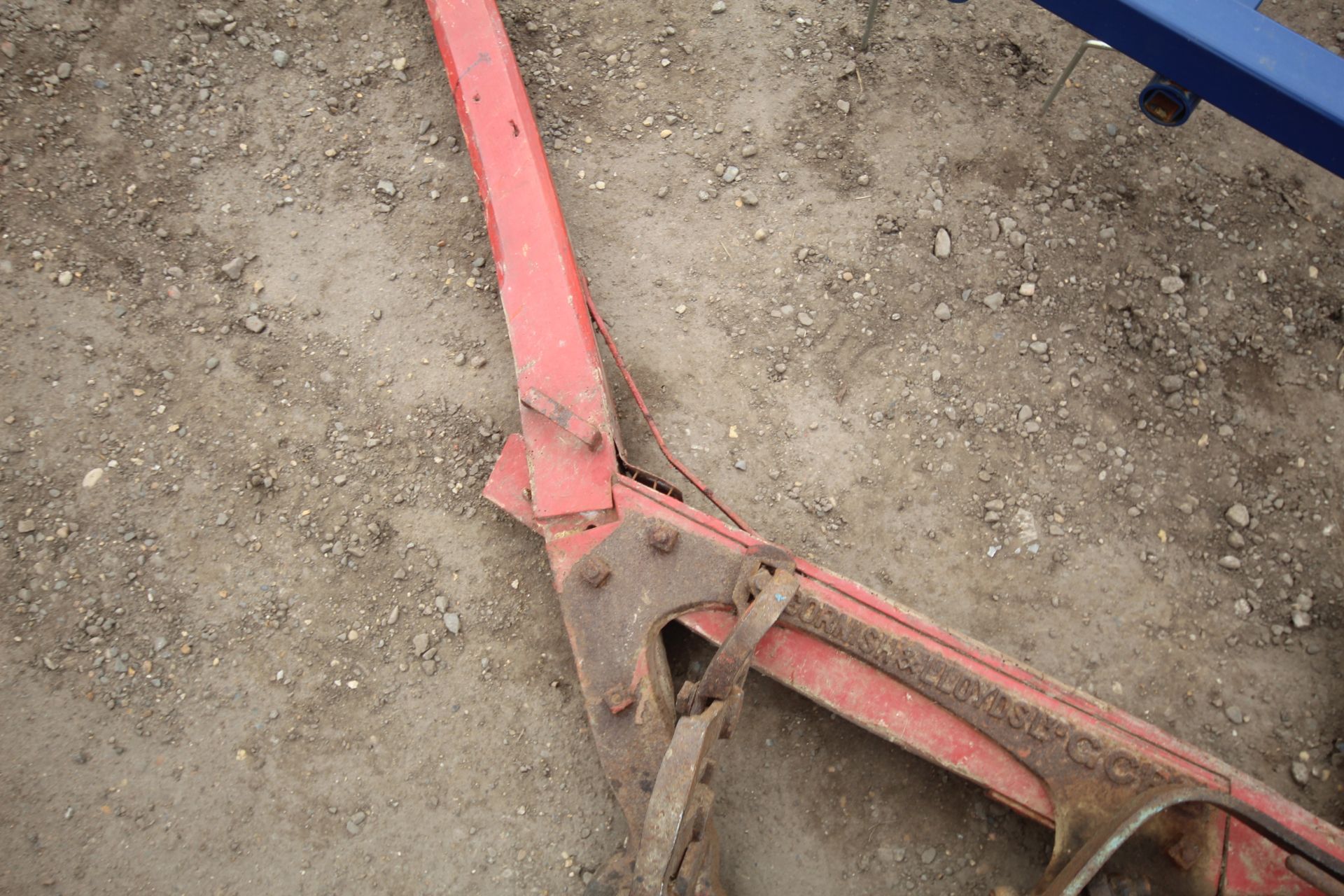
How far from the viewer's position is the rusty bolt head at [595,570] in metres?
2.28

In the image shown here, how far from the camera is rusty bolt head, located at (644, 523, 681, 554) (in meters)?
2.25

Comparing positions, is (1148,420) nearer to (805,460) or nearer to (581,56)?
(805,460)

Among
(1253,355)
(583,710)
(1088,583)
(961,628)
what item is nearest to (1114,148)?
(1253,355)

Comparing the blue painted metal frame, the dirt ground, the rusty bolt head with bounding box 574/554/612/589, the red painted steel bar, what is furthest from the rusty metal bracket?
the blue painted metal frame

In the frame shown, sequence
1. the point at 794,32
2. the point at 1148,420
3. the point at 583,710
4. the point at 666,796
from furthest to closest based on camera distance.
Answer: the point at 794,32 → the point at 1148,420 → the point at 583,710 → the point at 666,796

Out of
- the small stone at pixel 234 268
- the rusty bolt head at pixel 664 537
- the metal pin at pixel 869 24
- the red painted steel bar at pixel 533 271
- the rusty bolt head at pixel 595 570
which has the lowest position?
the small stone at pixel 234 268

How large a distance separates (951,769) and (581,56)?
294 cm

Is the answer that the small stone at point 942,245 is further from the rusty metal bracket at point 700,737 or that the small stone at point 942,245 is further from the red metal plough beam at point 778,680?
the rusty metal bracket at point 700,737

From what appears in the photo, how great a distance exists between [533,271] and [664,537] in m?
0.97

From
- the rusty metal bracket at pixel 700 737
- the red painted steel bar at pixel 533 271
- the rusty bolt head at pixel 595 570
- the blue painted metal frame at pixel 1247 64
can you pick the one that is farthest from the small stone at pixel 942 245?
the rusty bolt head at pixel 595 570

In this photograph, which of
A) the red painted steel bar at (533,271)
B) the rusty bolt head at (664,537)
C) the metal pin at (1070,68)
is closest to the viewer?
the rusty bolt head at (664,537)

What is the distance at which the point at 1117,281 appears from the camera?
3.09 m

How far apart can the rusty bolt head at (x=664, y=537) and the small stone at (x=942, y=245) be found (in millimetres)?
1603

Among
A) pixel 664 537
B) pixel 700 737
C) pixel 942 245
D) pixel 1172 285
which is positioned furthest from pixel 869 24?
pixel 700 737
